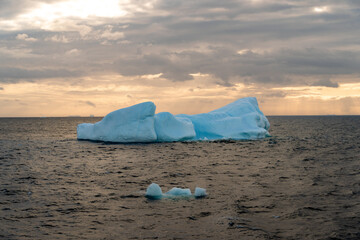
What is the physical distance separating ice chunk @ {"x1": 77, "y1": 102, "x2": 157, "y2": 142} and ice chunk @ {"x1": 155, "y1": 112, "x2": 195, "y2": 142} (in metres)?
0.74

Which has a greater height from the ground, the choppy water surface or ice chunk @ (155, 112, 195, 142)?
ice chunk @ (155, 112, 195, 142)

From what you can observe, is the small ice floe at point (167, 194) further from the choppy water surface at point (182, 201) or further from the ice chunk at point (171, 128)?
the ice chunk at point (171, 128)

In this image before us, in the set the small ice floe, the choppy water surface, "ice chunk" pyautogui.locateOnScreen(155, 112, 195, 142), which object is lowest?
the choppy water surface

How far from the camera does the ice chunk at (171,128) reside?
23938 millimetres

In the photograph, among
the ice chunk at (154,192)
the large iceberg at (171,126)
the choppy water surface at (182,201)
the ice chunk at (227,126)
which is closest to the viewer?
the choppy water surface at (182,201)

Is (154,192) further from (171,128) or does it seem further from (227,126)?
(227,126)

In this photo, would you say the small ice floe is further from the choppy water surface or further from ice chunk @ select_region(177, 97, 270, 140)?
ice chunk @ select_region(177, 97, 270, 140)

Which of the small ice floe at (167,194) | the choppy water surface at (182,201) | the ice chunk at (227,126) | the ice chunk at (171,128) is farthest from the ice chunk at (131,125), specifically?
the small ice floe at (167,194)

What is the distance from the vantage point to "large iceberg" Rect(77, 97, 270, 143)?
2298 cm

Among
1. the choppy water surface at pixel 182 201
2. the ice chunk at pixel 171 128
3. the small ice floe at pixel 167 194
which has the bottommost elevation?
the choppy water surface at pixel 182 201

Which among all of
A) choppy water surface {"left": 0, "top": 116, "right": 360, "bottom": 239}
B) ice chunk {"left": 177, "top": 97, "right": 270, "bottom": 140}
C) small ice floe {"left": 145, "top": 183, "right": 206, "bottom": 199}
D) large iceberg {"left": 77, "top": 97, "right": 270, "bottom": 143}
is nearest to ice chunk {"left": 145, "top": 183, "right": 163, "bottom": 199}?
small ice floe {"left": 145, "top": 183, "right": 206, "bottom": 199}

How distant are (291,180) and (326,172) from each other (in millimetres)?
2380

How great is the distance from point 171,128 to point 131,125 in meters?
3.03

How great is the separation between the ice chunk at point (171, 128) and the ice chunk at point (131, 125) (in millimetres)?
737
